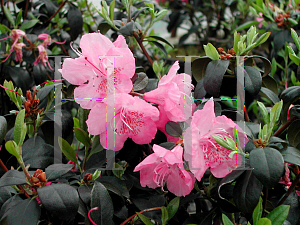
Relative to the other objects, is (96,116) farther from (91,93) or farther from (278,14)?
(278,14)

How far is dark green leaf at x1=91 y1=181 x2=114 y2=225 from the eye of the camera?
25.9 inches

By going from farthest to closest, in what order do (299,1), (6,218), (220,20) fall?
(220,20)
(299,1)
(6,218)

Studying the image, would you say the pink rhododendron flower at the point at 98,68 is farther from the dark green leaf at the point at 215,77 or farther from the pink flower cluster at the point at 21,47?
the pink flower cluster at the point at 21,47

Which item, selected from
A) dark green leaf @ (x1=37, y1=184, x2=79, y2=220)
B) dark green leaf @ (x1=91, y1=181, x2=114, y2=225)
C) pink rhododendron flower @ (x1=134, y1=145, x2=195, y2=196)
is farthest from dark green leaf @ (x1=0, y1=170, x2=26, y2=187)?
pink rhododendron flower @ (x1=134, y1=145, x2=195, y2=196)

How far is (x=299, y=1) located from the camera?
4.45ft

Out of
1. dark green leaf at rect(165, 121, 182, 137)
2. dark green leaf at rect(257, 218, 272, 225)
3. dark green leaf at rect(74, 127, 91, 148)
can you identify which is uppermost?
dark green leaf at rect(165, 121, 182, 137)

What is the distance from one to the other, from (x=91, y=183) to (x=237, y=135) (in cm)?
37

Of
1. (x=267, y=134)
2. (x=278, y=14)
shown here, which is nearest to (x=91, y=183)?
(x=267, y=134)

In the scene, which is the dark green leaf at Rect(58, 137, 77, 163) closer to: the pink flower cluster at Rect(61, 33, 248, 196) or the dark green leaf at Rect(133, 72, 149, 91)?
the pink flower cluster at Rect(61, 33, 248, 196)

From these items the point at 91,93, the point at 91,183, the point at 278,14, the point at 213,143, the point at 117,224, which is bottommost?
the point at 117,224

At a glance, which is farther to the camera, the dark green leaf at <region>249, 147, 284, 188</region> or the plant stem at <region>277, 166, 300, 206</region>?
the plant stem at <region>277, 166, 300, 206</region>

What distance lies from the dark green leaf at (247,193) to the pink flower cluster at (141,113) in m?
0.04

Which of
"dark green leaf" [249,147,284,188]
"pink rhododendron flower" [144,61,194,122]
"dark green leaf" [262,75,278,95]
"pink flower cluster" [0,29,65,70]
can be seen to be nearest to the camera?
"dark green leaf" [249,147,284,188]

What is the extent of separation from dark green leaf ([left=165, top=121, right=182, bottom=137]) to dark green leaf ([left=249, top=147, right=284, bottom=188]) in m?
0.18
